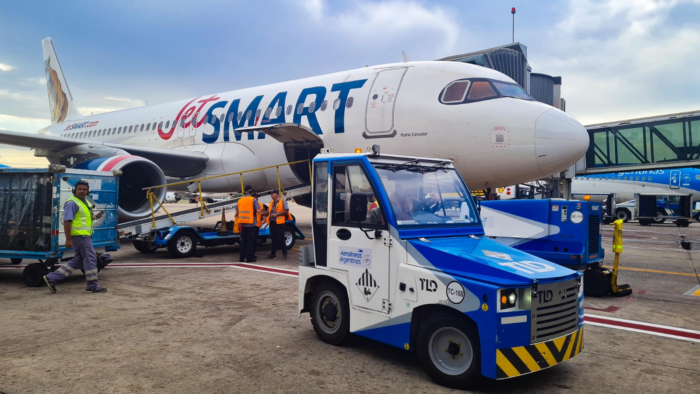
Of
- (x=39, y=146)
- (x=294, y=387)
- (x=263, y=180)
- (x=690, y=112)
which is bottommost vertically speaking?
(x=294, y=387)

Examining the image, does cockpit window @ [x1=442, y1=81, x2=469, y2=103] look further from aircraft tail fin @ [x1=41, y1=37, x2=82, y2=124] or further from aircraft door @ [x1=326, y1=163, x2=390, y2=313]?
aircraft tail fin @ [x1=41, y1=37, x2=82, y2=124]

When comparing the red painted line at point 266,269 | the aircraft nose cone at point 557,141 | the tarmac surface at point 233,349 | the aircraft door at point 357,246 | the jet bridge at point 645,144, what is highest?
the jet bridge at point 645,144

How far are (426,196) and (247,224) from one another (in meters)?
6.70

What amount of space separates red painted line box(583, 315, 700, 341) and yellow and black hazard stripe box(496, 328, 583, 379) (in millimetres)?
2342

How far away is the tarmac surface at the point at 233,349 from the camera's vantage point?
13.8 ft

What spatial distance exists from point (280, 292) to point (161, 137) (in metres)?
11.4

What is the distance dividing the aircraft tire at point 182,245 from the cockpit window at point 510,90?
7.70m

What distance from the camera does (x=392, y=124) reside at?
1098cm

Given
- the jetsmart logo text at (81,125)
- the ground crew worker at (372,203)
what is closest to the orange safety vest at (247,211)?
the ground crew worker at (372,203)

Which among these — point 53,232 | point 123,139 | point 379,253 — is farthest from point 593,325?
point 123,139

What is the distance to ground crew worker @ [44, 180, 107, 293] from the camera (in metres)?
7.67

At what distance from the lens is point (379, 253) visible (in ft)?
15.4

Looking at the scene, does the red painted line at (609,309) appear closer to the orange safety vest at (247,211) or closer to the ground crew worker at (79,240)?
the orange safety vest at (247,211)

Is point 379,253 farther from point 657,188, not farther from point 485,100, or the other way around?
point 657,188
